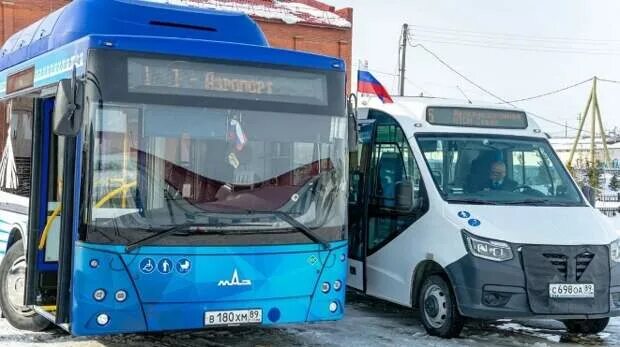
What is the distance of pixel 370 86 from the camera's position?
10.1 metres

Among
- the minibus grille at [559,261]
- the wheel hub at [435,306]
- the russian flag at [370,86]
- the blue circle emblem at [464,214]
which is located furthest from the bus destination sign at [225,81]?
the russian flag at [370,86]

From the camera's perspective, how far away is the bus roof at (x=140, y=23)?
7.69 meters

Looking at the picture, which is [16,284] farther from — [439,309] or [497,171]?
[497,171]

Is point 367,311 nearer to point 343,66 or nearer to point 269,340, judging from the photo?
point 269,340

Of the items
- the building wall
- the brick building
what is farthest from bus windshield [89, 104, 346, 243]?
the building wall

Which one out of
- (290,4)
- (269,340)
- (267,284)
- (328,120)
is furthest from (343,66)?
(290,4)

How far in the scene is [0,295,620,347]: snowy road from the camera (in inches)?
299

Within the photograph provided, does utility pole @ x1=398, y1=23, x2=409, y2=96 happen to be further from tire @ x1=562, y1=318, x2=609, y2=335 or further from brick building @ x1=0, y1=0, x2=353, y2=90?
tire @ x1=562, y1=318, x2=609, y2=335

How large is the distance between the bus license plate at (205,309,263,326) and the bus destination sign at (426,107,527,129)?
3617 mm

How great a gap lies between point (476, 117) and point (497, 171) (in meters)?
0.77

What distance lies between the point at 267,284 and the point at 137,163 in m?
1.49

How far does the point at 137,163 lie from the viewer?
6164 millimetres

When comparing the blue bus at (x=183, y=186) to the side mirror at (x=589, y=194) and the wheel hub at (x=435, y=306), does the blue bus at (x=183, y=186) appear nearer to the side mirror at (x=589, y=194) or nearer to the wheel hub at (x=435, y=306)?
the wheel hub at (x=435, y=306)

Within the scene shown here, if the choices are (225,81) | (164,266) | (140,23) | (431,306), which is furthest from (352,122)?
(431,306)
